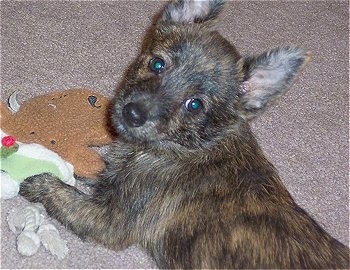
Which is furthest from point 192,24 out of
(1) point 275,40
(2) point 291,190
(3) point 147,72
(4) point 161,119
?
(1) point 275,40

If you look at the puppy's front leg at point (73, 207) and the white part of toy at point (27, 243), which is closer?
the white part of toy at point (27, 243)

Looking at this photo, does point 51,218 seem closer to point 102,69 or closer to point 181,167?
point 181,167

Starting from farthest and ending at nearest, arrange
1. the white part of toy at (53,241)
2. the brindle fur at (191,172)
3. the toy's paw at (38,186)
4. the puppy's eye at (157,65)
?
the toy's paw at (38,186) → the puppy's eye at (157,65) → the white part of toy at (53,241) → the brindle fur at (191,172)

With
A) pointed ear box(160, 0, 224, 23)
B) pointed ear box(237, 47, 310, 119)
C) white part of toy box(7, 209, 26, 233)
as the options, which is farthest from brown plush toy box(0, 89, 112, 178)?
pointed ear box(237, 47, 310, 119)

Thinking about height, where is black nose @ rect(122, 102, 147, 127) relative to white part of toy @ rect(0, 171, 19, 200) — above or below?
above

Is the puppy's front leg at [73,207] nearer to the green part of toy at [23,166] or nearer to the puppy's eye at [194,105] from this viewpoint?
the green part of toy at [23,166]

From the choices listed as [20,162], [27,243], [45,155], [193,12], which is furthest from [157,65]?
[27,243]

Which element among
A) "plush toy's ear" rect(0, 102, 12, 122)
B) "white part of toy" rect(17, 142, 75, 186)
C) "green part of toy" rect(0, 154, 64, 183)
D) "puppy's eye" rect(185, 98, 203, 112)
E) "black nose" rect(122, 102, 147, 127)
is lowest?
"green part of toy" rect(0, 154, 64, 183)

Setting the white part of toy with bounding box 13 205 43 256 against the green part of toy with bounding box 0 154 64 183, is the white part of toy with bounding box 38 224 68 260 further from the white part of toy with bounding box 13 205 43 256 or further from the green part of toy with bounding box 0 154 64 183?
the green part of toy with bounding box 0 154 64 183

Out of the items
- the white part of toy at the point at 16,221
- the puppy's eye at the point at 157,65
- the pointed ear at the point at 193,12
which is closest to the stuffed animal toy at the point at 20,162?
the white part of toy at the point at 16,221
